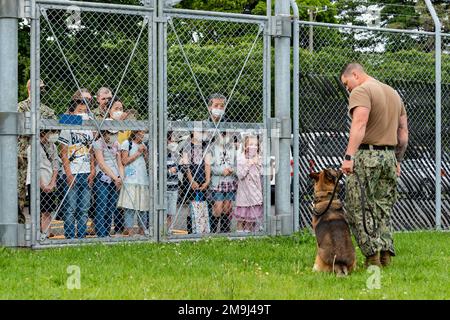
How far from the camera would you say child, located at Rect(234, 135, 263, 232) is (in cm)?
1125

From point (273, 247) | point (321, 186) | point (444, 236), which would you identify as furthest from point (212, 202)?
point (444, 236)

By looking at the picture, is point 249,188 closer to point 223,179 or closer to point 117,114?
point 223,179

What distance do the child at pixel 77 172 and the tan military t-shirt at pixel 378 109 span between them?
3246mm

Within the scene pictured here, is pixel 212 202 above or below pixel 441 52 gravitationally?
below

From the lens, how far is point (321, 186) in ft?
28.7

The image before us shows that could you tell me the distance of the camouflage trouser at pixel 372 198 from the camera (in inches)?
345

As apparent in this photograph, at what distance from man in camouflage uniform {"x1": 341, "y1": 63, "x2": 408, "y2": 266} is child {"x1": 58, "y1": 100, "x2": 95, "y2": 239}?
3.16 metres

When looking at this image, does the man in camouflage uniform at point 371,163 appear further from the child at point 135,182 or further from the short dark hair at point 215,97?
the child at point 135,182

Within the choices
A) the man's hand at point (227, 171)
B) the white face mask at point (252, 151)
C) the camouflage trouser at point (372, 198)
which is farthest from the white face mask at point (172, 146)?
the camouflage trouser at point (372, 198)

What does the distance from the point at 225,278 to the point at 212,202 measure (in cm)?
324

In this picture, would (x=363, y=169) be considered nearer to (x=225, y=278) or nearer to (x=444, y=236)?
(x=225, y=278)

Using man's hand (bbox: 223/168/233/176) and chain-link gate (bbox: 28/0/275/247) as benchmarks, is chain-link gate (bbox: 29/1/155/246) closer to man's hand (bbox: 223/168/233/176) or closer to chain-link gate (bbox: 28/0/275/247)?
chain-link gate (bbox: 28/0/275/247)

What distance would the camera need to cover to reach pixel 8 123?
9.82m

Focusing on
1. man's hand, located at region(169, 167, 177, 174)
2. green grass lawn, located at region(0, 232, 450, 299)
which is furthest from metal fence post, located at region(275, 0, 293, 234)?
man's hand, located at region(169, 167, 177, 174)
